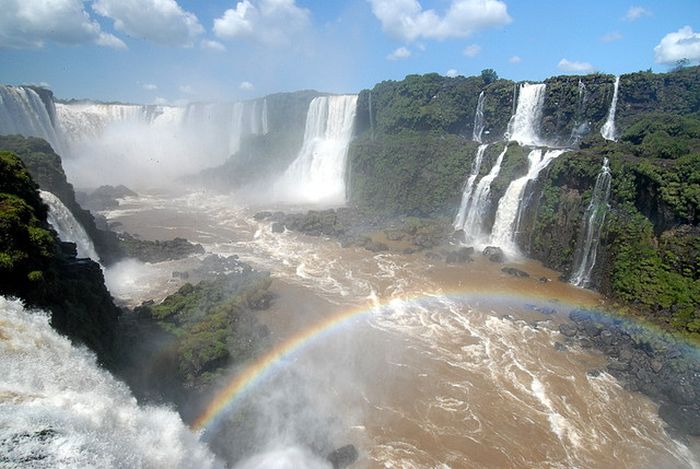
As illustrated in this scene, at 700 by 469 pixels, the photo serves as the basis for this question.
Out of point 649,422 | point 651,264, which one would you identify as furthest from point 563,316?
point 649,422

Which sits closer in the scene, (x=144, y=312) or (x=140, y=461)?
(x=140, y=461)

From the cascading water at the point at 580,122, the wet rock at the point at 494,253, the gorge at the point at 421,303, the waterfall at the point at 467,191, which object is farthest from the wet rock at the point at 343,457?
the cascading water at the point at 580,122

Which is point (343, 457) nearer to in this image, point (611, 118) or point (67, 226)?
point (67, 226)

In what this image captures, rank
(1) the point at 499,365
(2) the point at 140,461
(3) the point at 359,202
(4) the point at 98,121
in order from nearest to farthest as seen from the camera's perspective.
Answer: (2) the point at 140,461 < (1) the point at 499,365 < (3) the point at 359,202 < (4) the point at 98,121

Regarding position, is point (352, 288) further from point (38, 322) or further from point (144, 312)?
point (38, 322)

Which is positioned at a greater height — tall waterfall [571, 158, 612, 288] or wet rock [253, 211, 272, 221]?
tall waterfall [571, 158, 612, 288]

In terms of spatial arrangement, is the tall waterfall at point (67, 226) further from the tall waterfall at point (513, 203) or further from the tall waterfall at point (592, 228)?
the tall waterfall at point (592, 228)

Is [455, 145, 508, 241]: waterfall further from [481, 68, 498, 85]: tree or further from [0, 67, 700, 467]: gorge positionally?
[481, 68, 498, 85]: tree

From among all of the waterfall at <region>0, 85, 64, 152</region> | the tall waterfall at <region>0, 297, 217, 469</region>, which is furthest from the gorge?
the waterfall at <region>0, 85, 64, 152</region>
